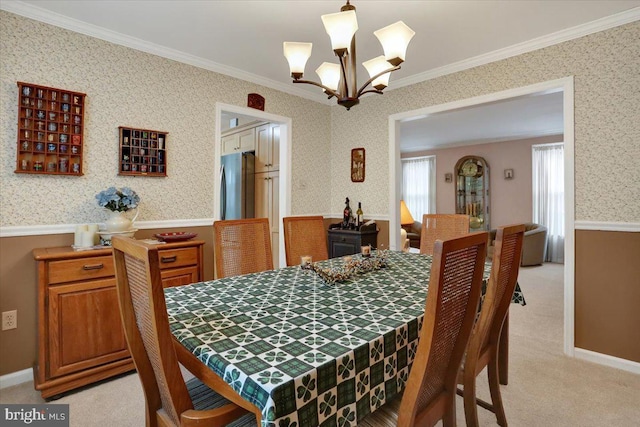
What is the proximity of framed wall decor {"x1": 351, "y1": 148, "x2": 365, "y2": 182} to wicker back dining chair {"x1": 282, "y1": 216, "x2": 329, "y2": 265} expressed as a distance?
1562 mm

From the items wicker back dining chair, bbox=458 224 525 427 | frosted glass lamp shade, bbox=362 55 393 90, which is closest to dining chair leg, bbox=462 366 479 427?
wicker back dining chair, bbox=458 224 525 427

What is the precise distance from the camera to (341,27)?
64.9 inches

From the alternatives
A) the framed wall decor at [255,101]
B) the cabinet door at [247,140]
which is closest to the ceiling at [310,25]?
the framed wall decor at [255,101]

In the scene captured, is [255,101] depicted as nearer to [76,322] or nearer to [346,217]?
[346,217]

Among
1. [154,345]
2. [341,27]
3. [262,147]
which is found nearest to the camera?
[154,345]

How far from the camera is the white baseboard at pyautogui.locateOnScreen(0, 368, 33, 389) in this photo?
7.09ft

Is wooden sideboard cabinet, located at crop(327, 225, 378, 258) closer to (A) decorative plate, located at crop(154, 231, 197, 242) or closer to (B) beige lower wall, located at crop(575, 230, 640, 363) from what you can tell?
(A) decorative plate, located at crop(154, 231, 197, 242)

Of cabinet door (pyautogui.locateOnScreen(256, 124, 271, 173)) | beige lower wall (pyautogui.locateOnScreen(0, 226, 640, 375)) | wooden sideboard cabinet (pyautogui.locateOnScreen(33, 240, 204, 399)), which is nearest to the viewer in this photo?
wooden sideboard cabinet (pyautogui.locateOnScreen(33, 240, 204, 399))

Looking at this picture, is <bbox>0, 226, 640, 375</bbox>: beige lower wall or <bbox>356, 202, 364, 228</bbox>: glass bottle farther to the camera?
<bbox>356, 202, 364, 228</bbox>: glass bottle

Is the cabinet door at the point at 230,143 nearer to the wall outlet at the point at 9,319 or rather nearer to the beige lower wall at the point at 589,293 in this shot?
the beige lower wall at the point at 589,293

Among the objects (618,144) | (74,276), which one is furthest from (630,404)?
(74,276)

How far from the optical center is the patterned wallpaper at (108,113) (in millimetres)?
2211

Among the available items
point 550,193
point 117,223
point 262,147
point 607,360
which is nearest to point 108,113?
point 117,223

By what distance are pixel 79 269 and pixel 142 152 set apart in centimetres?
111
